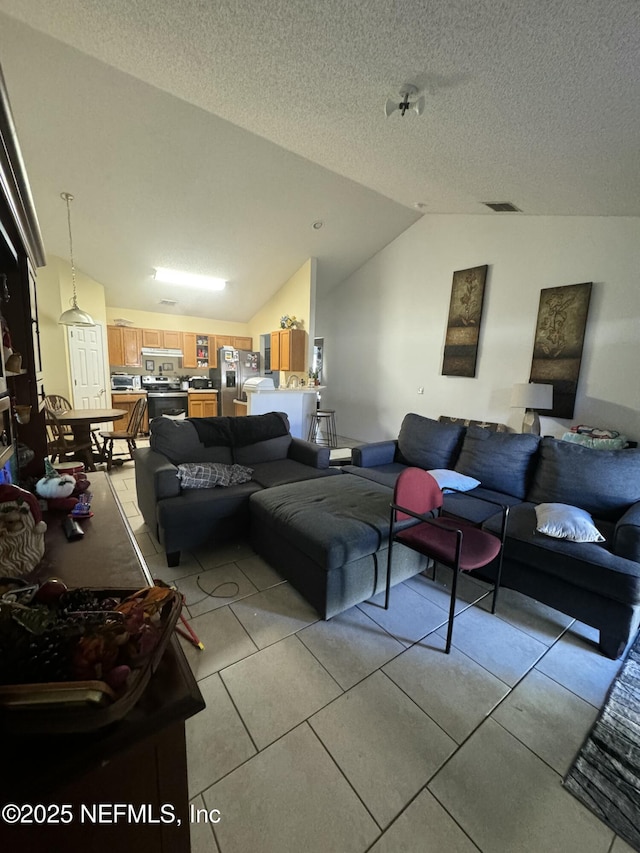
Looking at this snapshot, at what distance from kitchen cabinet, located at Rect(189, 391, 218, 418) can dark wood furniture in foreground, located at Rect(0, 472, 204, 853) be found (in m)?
6.39

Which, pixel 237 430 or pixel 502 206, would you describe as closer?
pixel 237 430

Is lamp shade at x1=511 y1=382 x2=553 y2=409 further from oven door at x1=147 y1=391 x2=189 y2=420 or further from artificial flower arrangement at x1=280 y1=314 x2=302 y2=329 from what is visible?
oven door at x1=147 y1=391 x2=189 y2=420

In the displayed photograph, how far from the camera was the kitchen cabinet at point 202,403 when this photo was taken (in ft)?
21.9

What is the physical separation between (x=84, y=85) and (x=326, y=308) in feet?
15.7

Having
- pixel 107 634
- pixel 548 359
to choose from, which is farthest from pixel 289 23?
pixel 548 359

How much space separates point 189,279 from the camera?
5617 mm

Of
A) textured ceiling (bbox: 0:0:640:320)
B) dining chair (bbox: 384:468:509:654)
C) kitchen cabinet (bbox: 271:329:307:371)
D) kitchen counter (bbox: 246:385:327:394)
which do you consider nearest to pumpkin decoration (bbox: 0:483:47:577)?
dining chair (bbox: 384:468:509:654)

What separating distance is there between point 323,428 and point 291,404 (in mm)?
1394

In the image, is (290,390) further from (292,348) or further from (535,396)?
(535,396)

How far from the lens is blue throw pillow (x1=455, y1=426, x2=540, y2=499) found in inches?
107

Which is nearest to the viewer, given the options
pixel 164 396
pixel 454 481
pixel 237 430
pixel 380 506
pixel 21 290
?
pixel 21 290

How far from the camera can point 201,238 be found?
4.66 meters

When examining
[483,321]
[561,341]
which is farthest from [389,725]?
[483,321]

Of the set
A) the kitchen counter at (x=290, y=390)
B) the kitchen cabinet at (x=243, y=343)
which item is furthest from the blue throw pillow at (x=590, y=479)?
the kitchen cabinet at (x=243, y=343)
